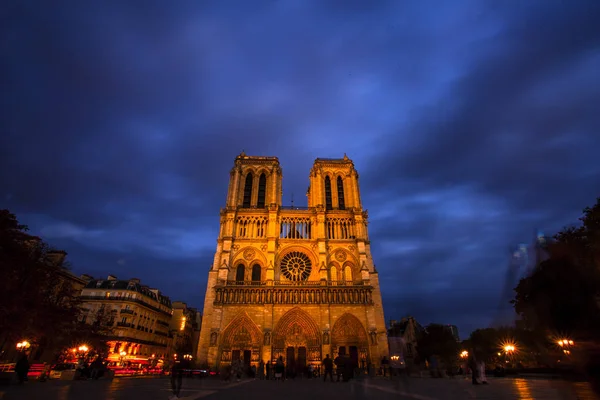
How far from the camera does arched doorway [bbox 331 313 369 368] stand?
31.5 m

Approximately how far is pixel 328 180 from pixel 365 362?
70.8ft

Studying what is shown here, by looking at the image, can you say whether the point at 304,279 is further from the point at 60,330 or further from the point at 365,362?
the point at 60,330

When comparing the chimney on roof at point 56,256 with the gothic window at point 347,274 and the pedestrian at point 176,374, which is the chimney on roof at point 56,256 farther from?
the gothic window at point 347,274

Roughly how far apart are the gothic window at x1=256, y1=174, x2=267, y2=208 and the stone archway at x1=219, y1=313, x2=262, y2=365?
1391 cm

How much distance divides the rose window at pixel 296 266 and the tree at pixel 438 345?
25395mm

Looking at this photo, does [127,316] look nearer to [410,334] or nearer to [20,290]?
[20,290]

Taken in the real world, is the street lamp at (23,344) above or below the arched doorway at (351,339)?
below

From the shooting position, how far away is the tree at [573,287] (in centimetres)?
1622

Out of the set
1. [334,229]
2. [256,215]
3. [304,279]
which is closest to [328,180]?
[334,229]

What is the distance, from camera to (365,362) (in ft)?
103

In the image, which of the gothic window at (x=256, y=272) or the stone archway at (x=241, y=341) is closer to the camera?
the stone archway at (x=241, y=341)

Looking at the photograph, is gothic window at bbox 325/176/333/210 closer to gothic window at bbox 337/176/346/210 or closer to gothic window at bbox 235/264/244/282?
gothic window at bbox 337/176/346/210

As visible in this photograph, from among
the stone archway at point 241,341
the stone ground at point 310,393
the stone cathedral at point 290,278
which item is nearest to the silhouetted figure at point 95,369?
the stone ground at point 310,393

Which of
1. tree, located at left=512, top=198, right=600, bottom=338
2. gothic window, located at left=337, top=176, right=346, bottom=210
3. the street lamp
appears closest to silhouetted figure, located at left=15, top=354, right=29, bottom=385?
the street lamp
